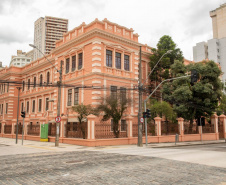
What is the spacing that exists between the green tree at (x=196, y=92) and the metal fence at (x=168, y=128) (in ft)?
8.21

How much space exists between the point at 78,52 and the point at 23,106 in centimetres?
2070

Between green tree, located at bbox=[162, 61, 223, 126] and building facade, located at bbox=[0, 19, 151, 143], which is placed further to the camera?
green tree, located at bbox=[162, 61, 223, 126]

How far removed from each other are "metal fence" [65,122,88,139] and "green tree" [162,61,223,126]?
12.3 m

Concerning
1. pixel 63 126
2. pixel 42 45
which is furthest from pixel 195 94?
pixel 42 45

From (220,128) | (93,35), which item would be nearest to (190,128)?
(220,128)

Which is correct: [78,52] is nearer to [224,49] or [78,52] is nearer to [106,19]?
[106,19]

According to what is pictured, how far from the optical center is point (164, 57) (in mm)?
32094

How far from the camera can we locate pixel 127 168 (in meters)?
9.52

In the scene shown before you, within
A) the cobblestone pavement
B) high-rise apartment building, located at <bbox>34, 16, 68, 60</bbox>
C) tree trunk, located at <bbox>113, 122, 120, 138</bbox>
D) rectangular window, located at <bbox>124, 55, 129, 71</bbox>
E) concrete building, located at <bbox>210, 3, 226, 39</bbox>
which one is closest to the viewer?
the cobblestone pavement

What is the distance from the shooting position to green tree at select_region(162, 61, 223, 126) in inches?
1089

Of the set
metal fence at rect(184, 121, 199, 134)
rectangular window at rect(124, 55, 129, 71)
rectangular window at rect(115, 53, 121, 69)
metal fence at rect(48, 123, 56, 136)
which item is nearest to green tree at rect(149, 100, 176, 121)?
metal fence at rect(184, 121, 199, 134)

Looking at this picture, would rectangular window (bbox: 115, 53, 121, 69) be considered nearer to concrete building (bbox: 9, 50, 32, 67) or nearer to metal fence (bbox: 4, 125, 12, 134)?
metal fence (bbox: 4, 125, 12, 134)

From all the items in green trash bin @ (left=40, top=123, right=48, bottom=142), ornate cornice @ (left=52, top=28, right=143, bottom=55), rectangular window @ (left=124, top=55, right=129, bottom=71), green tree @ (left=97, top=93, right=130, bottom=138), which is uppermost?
ornate cornice @ (left=52, top=28, right=143, bottom=55)

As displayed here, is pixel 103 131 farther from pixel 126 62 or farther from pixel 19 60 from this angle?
pixel 19 60
